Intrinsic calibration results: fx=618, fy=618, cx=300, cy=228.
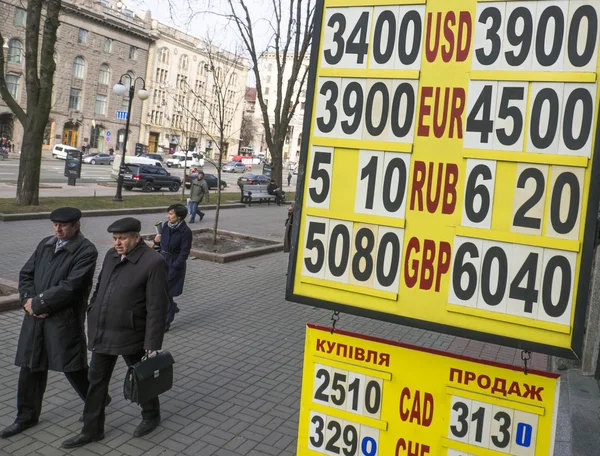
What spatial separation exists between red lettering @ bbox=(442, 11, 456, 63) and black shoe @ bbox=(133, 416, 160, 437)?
13.8 feet

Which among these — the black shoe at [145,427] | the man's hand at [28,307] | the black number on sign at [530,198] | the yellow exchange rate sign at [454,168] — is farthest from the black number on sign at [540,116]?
the black shoe at [145,427]

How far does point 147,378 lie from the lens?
5180mm

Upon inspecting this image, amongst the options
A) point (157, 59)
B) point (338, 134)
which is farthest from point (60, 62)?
point (338, 134)

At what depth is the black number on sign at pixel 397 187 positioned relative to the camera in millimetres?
3135

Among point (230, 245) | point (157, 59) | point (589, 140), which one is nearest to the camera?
point (589, 140)

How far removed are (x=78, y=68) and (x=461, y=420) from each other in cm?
6795

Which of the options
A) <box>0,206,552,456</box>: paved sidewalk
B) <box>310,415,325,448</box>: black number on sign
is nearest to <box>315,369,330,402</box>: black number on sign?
<box>310,415,325,448</box>: black number on sign

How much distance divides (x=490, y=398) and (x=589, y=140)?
1.30 m

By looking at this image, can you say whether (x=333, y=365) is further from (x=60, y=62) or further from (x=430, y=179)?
(x=60, y=62)

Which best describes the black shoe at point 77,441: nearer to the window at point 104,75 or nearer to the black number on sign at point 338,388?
the black number on sign at point 338,388

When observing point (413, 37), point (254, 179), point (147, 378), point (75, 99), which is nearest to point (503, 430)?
point (413, 37)

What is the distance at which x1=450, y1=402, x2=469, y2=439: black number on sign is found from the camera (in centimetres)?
309

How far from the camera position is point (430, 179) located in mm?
3062

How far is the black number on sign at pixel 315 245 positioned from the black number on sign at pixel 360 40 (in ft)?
2.95
